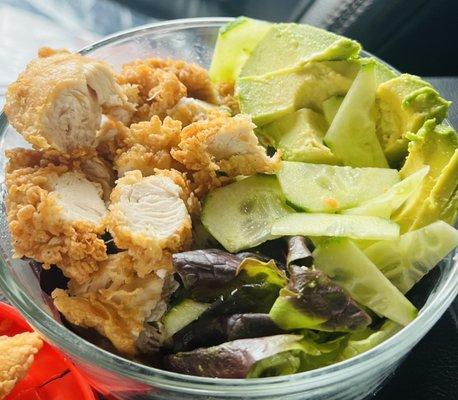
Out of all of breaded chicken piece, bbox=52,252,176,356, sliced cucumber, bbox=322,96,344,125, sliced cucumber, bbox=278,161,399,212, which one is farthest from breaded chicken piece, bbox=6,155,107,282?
sliced cucumber, bbox=322,96,344,125

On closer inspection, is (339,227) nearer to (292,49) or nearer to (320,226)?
(320,226)

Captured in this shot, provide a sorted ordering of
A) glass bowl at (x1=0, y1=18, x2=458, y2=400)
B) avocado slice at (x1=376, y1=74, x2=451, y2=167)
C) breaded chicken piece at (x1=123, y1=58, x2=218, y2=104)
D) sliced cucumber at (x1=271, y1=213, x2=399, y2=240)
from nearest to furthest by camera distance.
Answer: glass bowl at (x1=0, y1=18, x2=458, y2=400) → sliced cucumber at (x1=271, y1=213, x2=399, y2=240) → avocado slice at (x1=376, y1=74, x2=451, y2=167) → breaded chicken piece at (x1=123, y1=58, x2=218, y2=104)

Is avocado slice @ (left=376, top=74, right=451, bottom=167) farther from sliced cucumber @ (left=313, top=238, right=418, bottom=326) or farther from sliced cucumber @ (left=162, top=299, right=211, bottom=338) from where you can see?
sliced cucumber @ (left=162, top=299, right=211, bottom=338)

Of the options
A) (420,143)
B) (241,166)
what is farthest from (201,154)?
(420,143)

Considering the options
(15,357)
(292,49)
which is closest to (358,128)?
(292,49)

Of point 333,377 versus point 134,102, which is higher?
point 134,102

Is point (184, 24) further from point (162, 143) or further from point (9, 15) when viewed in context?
point (9, 15)
